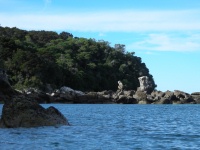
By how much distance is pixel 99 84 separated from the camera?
556 feet

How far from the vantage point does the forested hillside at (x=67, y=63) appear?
13150 cm

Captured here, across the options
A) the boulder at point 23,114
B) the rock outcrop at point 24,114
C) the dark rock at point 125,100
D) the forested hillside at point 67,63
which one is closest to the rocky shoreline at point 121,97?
the dark rock at point 125,100

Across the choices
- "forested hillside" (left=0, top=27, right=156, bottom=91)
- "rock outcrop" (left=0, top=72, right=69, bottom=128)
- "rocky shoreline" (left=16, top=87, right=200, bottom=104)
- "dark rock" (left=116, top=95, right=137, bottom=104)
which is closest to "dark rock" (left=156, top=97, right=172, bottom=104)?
"rocky shoreline" (left=16, top=87, right=200, bottom=104)

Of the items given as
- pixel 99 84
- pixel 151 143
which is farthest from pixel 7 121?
pixel 99 84

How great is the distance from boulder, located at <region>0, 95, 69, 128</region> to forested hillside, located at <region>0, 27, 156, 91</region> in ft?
277

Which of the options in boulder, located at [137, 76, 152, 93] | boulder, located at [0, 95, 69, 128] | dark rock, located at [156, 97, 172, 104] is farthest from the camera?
boulder, located at [137, 76, 152, 93]

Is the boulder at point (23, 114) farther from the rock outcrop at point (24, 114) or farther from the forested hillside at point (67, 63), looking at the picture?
the forested hillside at point (67, 63)

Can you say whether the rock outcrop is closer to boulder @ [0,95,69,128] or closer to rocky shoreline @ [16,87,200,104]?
boulder @ [0,95,69,128]

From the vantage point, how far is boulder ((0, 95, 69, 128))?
31156mm

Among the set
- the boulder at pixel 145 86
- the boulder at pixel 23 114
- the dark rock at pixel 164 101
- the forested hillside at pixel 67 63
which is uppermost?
the forested hillside at pixel 67 63

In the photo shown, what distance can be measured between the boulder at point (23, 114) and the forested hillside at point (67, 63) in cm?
8445

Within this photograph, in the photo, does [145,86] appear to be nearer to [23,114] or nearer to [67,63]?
[67,63]

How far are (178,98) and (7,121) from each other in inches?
4383

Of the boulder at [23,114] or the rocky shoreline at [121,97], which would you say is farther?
the rocky shoreline at [121,97]
